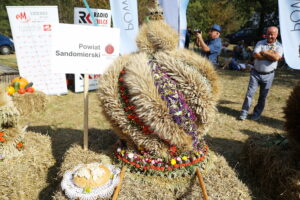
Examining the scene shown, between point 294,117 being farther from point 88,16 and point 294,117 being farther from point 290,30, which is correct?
point 88,16

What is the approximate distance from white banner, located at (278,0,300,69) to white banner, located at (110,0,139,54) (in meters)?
2.94

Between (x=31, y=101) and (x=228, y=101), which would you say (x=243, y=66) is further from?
(x=31, y=101)

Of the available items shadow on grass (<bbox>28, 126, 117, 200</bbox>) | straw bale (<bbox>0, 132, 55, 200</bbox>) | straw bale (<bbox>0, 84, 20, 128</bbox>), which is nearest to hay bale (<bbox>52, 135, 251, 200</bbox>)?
shadow on grass (<bbox>28, 126, 117, 200</bbox>)

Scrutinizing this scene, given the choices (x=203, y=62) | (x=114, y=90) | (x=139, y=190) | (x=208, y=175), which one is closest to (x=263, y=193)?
(x=208, y=175)

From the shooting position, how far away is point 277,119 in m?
4.94

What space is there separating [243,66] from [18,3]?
16438 millimetres

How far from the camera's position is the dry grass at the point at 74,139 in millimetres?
2629

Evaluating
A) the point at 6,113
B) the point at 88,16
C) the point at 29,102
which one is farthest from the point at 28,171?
the point at 88,16

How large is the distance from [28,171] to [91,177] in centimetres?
122

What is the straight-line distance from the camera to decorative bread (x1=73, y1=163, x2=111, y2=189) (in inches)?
83.1

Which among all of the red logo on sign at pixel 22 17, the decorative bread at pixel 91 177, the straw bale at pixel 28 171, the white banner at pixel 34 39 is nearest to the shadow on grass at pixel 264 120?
the decorative bread at pixel 91 177

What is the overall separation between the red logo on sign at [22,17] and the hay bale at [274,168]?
17.9 ft

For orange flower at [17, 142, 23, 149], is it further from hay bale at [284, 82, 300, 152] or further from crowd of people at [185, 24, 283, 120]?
crowd of people at [185, 24, 283, 120]

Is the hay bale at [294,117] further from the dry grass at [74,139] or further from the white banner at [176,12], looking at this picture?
the white banner at [176,12]
